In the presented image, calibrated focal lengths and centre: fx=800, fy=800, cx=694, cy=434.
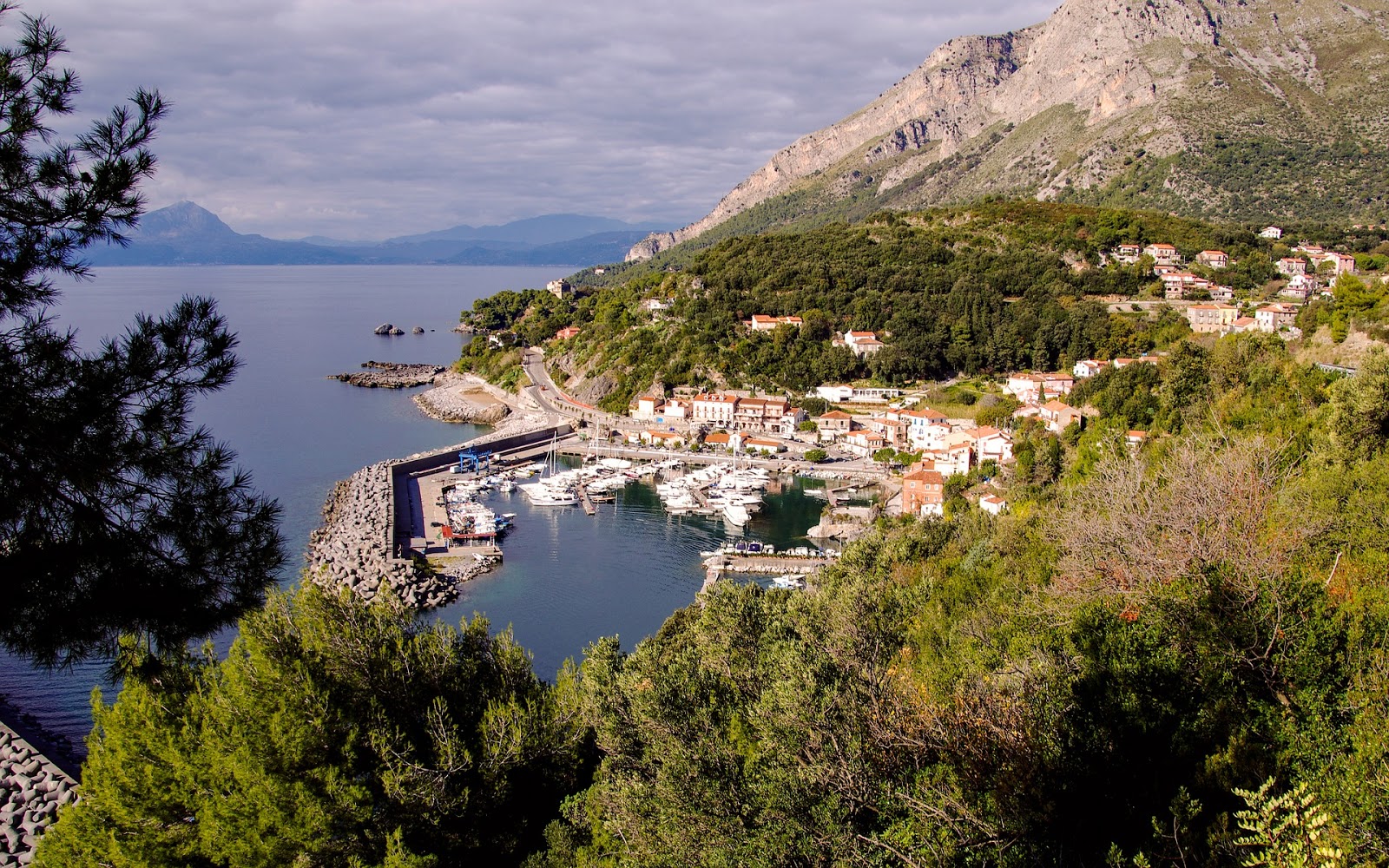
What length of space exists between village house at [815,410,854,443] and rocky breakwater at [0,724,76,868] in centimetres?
2369

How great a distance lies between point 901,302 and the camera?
38281 millimetres

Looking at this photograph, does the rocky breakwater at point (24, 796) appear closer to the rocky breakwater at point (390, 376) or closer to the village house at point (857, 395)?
the village house at point (857, 395)

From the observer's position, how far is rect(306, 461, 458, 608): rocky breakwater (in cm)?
1602

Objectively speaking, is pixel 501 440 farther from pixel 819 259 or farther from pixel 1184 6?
pixel 1184 6

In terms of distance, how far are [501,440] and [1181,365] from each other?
20826 millimetres

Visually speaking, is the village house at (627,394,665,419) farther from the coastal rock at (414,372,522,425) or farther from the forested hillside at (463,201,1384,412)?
the coastal rock at (414,372,522,425)

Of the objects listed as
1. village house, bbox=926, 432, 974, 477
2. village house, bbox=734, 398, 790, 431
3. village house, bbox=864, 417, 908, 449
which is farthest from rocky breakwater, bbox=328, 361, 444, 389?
village house, bbox=926, 432, 974, 477

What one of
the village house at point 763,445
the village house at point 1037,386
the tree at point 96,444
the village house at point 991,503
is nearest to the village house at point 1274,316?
the village house at point 1037,386

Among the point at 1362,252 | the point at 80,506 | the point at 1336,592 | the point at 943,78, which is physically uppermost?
the point at 943,78

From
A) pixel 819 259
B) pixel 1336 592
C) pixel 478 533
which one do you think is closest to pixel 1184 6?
pixel 819 259

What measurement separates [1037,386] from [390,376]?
3224 cm

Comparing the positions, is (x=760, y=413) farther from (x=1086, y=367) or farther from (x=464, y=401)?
(x=464, y=401)

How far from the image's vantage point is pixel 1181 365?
1622 cm

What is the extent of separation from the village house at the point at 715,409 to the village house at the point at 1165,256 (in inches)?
933
